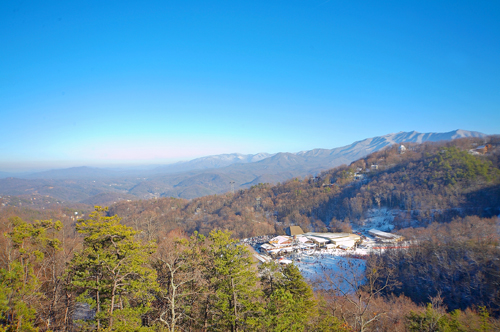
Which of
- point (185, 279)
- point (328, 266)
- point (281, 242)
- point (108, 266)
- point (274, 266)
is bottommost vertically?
point (281, 242)

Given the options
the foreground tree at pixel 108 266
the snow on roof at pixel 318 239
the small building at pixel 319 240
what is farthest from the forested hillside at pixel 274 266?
the snow on roof at pixel 318 239

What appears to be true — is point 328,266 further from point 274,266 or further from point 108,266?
point 108,266

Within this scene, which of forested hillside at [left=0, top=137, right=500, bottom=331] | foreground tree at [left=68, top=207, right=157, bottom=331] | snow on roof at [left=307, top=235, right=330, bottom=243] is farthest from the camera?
snow on roof at [left=307, top=235, right=330, bottom=243]

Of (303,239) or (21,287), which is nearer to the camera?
(21,287)

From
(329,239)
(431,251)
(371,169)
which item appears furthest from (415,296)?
(371,169)

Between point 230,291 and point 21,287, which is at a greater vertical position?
point 21,287

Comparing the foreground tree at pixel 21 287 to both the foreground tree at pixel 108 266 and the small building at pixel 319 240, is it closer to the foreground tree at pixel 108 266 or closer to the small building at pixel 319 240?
the foreground tree at pixel 108 266

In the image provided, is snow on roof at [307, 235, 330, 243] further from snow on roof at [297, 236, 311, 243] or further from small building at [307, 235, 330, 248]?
snow on roof at [297, 236, 311, 243]

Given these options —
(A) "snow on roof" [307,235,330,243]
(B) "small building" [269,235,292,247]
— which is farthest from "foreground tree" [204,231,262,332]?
(A) "snow on roof" [307,235,330,243]

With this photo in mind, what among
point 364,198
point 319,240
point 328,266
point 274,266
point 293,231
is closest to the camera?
point 274,266

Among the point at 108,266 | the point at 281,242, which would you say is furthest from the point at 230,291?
the point at 281,242

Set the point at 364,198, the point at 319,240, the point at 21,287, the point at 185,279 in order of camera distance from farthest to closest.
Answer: the point at 364,198
the point at 319,240
the point at 185,279
the point at 21,287
